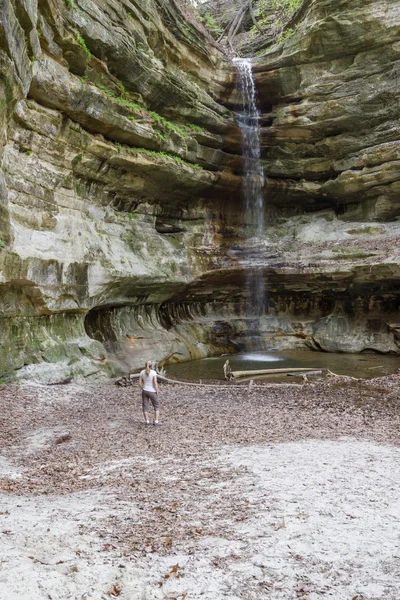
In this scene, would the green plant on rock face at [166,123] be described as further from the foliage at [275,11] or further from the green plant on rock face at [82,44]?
the foliage at [275,11]

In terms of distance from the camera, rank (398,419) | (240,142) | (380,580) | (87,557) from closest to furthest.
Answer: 1. (380,580)
2. (87,557)
3. (398,419)
4. (240,142)

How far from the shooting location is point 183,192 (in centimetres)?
2495

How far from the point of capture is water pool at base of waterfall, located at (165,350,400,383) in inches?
737

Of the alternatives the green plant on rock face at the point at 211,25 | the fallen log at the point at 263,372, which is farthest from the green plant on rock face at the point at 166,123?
the green plant on rock face at the point at 211,25

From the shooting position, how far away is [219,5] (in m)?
41.5

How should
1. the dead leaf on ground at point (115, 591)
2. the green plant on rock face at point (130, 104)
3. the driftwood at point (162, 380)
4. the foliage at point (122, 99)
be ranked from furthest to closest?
the green plant on rock face at point (130, 104), the foliage at point (122, 99), the driftwood at point (162, 380), the dead leaf on ground at point (115, 591)

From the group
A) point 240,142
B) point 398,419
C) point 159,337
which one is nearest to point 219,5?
point 240,142

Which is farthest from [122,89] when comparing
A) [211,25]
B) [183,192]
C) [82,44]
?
[211,25]

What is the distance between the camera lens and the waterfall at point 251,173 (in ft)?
84.7

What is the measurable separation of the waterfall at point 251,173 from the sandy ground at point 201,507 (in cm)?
1757

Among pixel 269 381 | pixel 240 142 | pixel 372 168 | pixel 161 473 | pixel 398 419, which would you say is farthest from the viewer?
pixel 240 142

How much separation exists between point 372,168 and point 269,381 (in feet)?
47.4

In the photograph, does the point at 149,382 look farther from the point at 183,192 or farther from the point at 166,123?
the point at 183,192

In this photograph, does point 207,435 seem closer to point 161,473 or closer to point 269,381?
point 161,473
